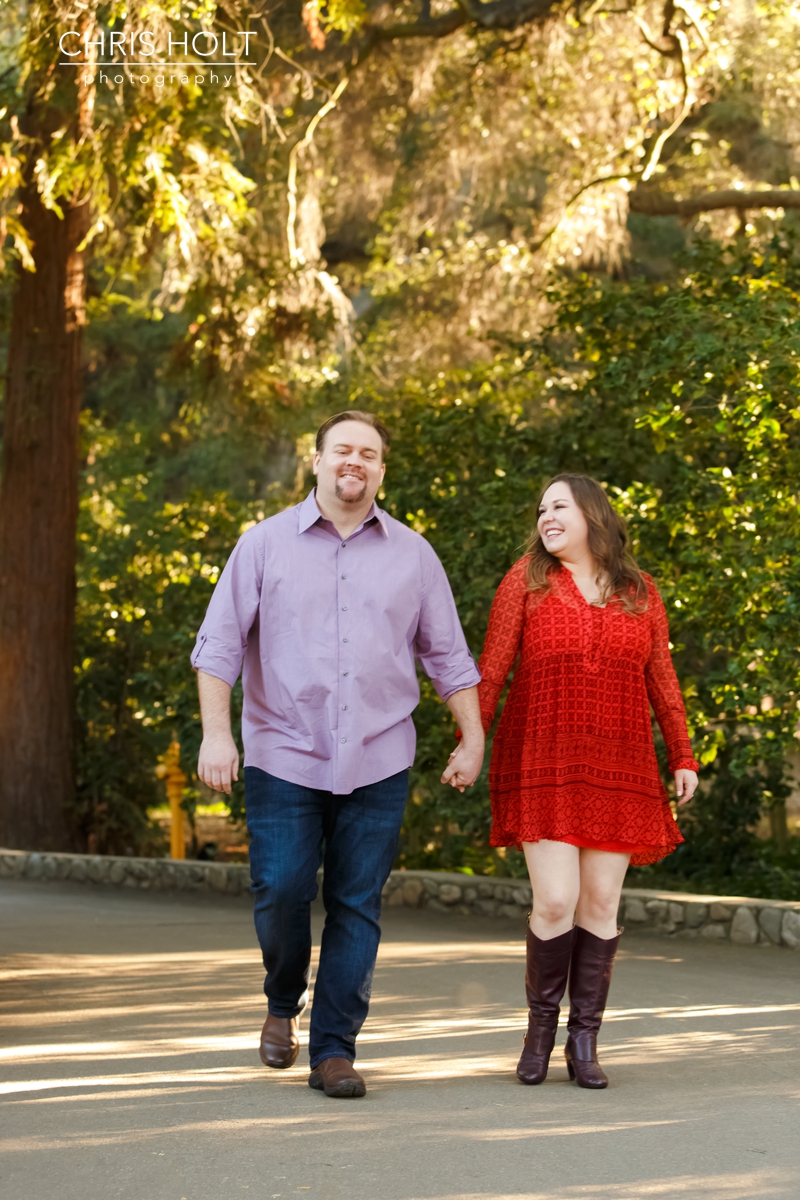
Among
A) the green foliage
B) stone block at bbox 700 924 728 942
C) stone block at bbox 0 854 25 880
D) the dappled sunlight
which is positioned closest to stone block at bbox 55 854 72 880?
stone block at bbox 0 854 25 880

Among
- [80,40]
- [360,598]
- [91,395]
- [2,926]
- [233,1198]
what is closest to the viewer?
[233,1198]

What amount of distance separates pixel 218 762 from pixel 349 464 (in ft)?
3.16

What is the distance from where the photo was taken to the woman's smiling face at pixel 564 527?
4730mm

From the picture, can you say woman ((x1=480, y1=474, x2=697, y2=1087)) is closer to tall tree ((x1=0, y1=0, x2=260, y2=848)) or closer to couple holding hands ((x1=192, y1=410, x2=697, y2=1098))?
couple holding hands ((x1=192, y1=410, x2=697, y2=1098))

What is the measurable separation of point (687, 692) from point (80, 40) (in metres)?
5.90

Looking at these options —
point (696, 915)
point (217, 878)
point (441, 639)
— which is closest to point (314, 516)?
point (441, 639)

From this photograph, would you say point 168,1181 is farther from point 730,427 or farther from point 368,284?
point 368,284

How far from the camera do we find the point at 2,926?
8859 millimetres

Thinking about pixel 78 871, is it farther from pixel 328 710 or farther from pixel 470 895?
pixel 328 710

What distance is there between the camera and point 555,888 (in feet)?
14.9

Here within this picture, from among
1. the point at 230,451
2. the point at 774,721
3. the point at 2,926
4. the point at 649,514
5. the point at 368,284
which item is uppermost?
the point at 368,284

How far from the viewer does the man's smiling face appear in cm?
459

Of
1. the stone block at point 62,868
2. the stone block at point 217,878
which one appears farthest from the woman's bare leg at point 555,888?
the stone block at point 62,868

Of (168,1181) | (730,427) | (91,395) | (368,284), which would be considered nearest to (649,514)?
(730,427)
